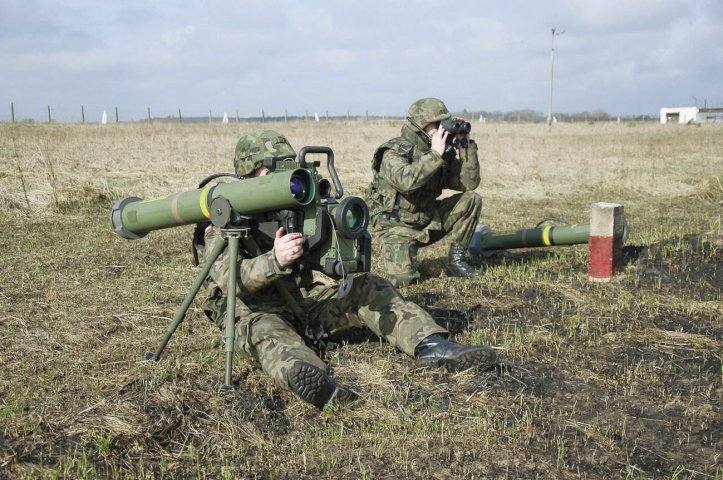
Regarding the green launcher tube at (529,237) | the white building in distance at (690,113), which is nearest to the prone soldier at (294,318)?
the green launcher tube at (529,237)

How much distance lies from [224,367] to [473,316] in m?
2.40

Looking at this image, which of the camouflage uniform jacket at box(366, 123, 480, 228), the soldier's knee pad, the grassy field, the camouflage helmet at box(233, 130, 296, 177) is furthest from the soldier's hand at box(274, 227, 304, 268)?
the soldier's knee pad

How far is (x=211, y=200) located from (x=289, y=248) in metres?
0.64

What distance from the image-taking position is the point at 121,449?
375 cm

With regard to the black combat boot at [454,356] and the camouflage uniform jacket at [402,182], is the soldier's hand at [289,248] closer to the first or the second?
the black combat boot at [454,356]

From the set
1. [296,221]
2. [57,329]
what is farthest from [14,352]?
[296,221]

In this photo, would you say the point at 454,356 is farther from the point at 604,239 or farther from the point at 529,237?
the point at 529,237

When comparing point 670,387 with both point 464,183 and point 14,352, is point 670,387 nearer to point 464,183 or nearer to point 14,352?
point 464,183

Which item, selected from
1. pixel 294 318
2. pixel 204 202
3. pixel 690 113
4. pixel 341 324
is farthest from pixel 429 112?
pixel 690 113

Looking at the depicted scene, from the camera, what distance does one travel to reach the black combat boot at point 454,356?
4.71m

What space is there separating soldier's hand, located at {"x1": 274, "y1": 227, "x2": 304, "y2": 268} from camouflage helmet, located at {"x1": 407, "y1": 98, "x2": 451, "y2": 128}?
350cm

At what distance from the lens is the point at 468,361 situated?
4715 mm

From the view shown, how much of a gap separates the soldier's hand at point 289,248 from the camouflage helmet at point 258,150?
687 millimetres

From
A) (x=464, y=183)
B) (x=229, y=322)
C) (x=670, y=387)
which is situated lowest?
(x=670, y=387)
